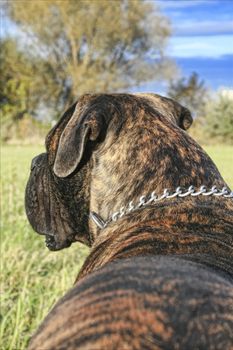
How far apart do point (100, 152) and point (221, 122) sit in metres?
33.5

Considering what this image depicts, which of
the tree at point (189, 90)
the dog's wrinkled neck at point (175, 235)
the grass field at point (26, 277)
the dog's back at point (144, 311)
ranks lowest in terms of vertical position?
the tree at point (189, 90)

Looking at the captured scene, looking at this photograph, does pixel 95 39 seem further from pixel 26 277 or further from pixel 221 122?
pixel 26 277

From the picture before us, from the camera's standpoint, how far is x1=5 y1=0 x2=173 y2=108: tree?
49.2 meters

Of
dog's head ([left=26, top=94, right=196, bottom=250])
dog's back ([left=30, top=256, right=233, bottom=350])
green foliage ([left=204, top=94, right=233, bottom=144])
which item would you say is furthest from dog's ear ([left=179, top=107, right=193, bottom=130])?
green foliage ([left=204, top=94, right=233, bottom=144])

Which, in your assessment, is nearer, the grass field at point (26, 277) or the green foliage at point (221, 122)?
the grass field at point (26, 277)

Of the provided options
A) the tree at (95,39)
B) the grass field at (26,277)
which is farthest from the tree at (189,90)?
the grass field at (26,277)

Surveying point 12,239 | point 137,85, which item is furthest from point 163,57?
point 12,239

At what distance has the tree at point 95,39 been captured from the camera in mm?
49188

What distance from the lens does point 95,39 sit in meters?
50.4

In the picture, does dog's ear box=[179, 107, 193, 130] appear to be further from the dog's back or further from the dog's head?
the dog's back

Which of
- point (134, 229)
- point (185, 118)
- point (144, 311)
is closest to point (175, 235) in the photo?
point (134, 229)

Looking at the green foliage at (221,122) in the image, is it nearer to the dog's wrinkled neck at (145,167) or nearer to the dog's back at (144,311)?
the dog's wrinkled neck at (145,167)

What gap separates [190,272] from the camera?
1.92 meters

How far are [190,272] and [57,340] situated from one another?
38 cm
